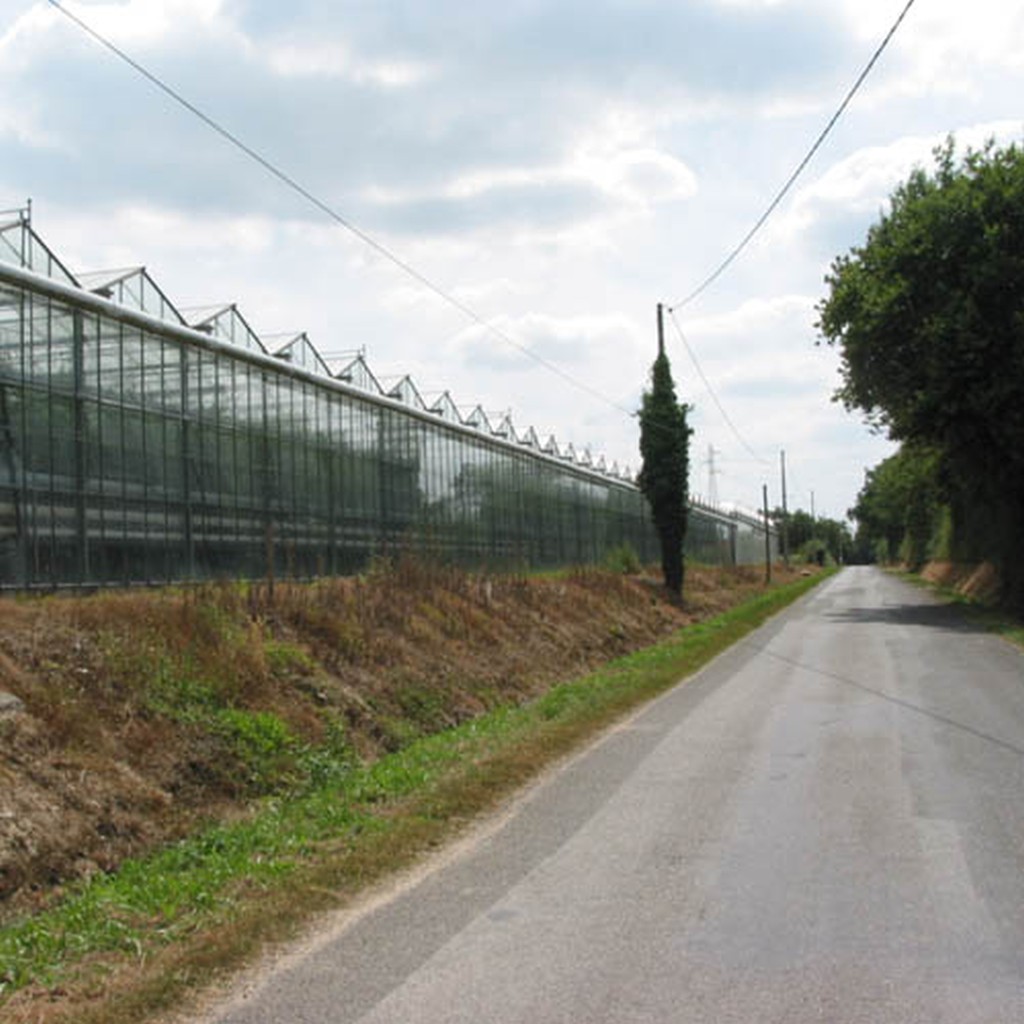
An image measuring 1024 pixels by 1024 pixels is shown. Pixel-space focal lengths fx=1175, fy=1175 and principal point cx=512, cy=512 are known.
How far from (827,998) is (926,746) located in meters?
7.31

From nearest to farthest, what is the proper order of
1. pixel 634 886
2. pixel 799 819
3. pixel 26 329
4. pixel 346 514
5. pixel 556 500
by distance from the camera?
pixel 634 886, pixel 799 819, pixel 26 329, pixel 346 514, pixel 556 500

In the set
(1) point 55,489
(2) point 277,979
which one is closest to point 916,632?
(1) point 55,489

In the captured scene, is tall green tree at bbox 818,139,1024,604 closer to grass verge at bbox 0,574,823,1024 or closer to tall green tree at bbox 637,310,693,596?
tall green tree at bbox 637,310,693,596

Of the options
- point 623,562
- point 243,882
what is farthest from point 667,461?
point 243,882

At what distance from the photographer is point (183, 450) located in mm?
20734

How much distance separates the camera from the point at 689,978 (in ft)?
17.5

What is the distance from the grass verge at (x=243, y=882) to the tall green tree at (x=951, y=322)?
74.5 feet

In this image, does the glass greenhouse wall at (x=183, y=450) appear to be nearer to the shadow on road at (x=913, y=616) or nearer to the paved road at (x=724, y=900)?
the paved road at (x=724, y=900)

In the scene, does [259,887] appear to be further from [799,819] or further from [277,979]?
[799,819]

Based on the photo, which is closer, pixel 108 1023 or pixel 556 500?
pixel 108 1023

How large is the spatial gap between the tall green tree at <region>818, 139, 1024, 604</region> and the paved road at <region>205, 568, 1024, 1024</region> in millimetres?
21494

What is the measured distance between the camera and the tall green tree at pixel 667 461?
4400 cm

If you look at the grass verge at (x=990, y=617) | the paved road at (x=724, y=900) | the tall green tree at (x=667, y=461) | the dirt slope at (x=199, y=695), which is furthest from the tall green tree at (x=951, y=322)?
the paved road at (x=724, y=900)

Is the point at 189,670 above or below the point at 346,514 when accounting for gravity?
below
